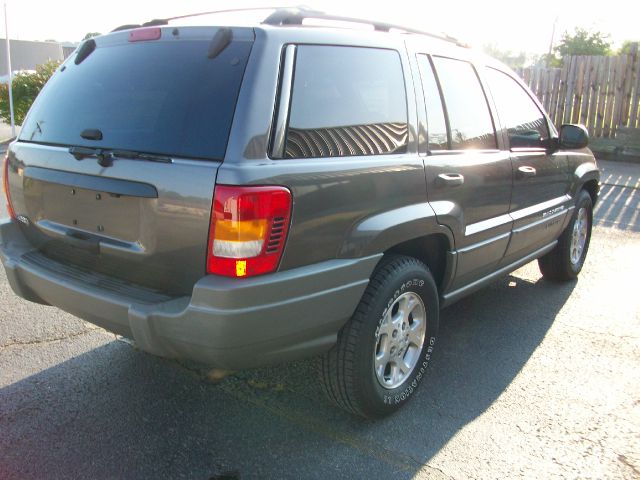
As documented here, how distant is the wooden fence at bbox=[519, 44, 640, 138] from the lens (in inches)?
463

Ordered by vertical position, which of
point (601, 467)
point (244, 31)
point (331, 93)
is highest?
point (244, 31)

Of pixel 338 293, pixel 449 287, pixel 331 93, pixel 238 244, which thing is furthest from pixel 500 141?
pixel 238 244

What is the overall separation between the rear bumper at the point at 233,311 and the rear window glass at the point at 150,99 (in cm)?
57

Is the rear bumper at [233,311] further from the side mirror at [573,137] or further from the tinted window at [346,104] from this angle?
the side mirror at [573,137]

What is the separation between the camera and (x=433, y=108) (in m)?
3.11

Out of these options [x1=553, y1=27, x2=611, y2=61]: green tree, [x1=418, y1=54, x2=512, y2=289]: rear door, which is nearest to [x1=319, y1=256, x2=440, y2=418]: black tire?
[x1=418, y1=54, x2=512, y2=289]: rear door

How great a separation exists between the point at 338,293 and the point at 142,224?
2.89 feet

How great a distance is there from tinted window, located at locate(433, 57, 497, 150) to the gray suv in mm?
22

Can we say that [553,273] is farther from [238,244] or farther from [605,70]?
[605,70]

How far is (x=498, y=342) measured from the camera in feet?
12.8

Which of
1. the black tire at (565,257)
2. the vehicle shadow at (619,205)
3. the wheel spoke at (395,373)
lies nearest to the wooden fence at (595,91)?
the vehicle shadow at (619,205)

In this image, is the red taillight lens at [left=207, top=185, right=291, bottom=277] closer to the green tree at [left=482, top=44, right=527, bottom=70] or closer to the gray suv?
the gray suv

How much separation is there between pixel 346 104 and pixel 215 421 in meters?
1.70

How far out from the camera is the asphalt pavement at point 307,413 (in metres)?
2.56
